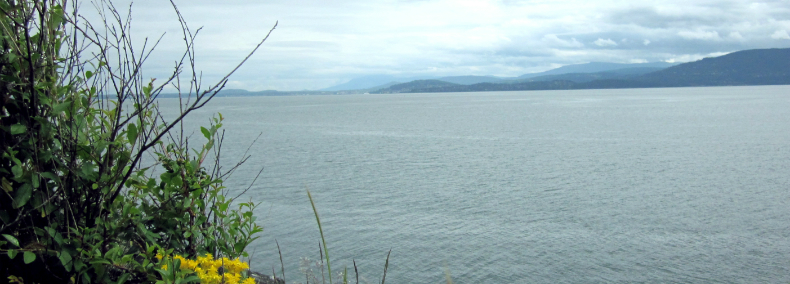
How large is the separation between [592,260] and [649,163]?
2483 cm

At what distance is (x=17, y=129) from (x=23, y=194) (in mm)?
313

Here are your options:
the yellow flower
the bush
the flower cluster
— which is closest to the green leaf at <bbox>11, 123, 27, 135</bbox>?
the bush

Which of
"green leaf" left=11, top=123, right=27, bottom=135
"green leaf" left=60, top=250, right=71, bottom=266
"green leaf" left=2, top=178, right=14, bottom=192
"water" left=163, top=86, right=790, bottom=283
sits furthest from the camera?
"water" left=163, top=86, right=790, bottom=283

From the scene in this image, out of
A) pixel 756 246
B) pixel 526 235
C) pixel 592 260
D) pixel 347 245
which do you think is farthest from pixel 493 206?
pixel 756 246

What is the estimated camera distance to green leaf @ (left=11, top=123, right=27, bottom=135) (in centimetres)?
249

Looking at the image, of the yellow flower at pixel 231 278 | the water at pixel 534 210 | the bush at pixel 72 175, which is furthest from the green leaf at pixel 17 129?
the water at pixel 534 210

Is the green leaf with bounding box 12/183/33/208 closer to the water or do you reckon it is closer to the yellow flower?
the yellow flower

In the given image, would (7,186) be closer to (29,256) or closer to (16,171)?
(16,171)

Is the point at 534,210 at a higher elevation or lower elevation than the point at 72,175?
lower

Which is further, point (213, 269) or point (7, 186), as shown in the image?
point (213, 269)

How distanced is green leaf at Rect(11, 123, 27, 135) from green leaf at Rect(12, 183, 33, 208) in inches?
10.0

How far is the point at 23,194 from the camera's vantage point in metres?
2.58

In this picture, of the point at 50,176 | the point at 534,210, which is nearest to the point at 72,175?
the point at 50,176

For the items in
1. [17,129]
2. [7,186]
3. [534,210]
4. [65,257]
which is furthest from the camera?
[534,210]
